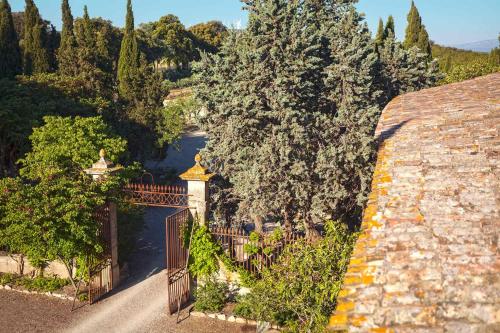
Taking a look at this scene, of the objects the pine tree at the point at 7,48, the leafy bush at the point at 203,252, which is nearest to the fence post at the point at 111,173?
the leafy bush at the point at 203,252

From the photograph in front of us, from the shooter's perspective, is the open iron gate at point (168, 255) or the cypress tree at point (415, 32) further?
the cypress tree at point (415, 32)

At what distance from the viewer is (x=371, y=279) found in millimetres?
3592

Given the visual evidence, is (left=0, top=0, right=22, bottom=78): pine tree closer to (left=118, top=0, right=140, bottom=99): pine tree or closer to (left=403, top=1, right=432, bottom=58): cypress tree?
(left=118, top=0, right=140, bottom=99): pine tree

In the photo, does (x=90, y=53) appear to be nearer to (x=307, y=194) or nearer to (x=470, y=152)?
(x=307, y=194)

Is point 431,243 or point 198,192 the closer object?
point 431,243

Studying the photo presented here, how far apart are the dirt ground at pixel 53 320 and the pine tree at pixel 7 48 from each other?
30.1m

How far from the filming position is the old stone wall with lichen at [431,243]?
10.2 feet

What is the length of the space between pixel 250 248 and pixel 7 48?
36542mm

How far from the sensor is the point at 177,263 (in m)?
12.5

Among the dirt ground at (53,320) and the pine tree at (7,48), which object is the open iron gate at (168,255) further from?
the pine tree at (7,48)

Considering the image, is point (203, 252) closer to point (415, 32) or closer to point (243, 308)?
point (243, 308)

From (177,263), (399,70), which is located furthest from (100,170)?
(399,70)

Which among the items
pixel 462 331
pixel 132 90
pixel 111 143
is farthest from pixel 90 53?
pixel 462 331

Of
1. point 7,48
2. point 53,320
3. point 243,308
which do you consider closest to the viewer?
point 243,308
